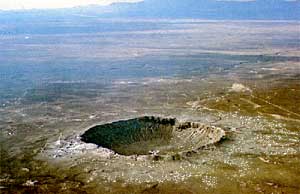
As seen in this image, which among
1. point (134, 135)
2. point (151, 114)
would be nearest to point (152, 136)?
point (134, 135)

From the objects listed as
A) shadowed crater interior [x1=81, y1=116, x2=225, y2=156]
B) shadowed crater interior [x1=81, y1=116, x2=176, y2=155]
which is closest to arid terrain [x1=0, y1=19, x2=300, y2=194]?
shadowed crater interior [x1=81, y1=116, x2=225, y2=156]

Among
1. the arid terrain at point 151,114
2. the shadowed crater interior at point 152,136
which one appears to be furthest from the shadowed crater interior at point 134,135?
the arid terrain at point 151,114

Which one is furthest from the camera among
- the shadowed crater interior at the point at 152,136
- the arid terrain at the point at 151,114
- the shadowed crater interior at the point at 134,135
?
the shadowed crater interior at the point at 134,135

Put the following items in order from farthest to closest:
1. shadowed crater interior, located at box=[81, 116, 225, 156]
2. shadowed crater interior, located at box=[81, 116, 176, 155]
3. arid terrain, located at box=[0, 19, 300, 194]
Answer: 1. shadowed crater interior, located at box=[81, 116, 176, 155]
2. shadowed crater interior, located at box=[81, 116, 225, 156]
3. arid terrain, located at box=[0, 19, 300, 194]

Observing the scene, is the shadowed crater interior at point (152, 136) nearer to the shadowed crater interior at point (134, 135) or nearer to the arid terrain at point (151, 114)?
the shadowed crater interior at point (134, 135)

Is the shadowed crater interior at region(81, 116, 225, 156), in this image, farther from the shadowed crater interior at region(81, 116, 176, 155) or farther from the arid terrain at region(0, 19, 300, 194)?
the arid terrain at region(0, 19, 300, 194)

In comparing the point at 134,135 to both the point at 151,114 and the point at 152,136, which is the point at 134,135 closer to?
the point at 152,136
